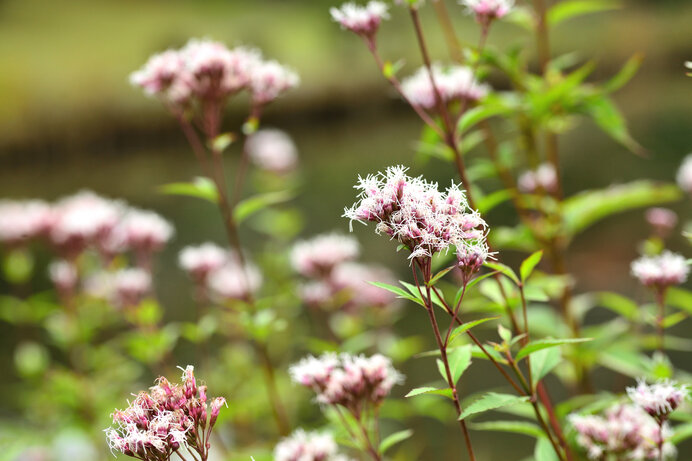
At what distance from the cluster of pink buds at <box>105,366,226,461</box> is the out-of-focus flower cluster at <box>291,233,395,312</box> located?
1182mm

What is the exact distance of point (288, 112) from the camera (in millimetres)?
21969

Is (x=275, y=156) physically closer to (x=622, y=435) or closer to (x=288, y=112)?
(x=622, y=435)

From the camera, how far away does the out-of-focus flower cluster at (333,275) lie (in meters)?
2.36

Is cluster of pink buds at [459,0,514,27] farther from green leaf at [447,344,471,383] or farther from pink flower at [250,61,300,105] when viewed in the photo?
green leaf at [447,344,471,383]

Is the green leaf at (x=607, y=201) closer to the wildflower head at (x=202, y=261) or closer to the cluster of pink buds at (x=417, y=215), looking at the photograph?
the cluster of pink buds at (x=417, y=215)

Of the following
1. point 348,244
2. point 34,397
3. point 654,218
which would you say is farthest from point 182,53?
point 34,397

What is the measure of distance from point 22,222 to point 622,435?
2.76m

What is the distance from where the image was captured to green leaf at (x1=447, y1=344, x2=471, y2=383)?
101 centimetres

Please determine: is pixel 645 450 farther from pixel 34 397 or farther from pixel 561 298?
pixel 34 397

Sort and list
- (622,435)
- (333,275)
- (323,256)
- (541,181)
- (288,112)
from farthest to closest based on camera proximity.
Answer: (288,112) → (333,275) → (323,256) → (541,181) → (622,435)

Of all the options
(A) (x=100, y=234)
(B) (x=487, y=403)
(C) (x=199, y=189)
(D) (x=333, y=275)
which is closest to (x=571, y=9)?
(C) (x=199, y=189)

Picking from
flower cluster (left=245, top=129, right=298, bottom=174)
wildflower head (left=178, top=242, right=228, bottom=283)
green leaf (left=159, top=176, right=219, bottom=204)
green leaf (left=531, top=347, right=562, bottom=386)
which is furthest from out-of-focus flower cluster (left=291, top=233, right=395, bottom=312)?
flower cluster (left=245, top=129, right=298, bottom=174)

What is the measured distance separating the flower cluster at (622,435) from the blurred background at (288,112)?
950 millimetres

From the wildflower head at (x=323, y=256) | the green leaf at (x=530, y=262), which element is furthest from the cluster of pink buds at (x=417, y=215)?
the wildflower head at (x=323, y=256)
